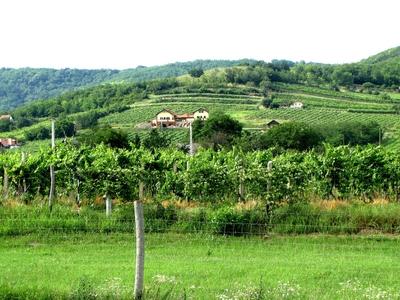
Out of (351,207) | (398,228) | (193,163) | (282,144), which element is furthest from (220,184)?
(282,144)

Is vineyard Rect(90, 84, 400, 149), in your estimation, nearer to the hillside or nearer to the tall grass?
the hillside

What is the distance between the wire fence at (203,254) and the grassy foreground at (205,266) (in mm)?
19

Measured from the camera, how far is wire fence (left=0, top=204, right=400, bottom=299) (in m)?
8.72

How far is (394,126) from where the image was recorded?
9419cm

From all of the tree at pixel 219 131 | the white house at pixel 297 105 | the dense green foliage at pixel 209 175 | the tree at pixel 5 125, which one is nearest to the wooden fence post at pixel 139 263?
the dense green foliage at pixel 209 175

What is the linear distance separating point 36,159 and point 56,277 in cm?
977

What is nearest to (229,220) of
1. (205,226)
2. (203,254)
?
(205,226)

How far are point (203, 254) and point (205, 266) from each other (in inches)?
65.9

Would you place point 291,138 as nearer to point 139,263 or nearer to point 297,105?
point 139,263

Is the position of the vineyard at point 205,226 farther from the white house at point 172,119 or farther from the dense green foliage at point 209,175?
the white house at point 172,119

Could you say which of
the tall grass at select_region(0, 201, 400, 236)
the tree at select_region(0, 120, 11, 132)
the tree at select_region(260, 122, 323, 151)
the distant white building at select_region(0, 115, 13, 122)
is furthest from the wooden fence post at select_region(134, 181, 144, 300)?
the distant white building at select_region(0, 115, 13, 122)

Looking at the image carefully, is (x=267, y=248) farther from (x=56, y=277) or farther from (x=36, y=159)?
(x=36, y=159)

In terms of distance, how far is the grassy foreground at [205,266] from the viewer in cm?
800

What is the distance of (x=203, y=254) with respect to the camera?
1293 centimetres
